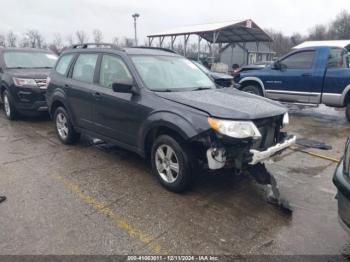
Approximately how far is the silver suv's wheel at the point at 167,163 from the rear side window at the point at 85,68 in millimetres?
1853

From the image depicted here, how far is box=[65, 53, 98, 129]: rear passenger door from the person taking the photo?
493 centimetres

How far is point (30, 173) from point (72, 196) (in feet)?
3.69

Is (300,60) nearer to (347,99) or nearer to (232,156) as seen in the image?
(347,99)

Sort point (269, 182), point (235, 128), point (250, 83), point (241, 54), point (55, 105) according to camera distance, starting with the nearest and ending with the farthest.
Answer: point (235, 128) → point (269, 182) → point (55, 105) → point (250, 83) → point (241, 54)

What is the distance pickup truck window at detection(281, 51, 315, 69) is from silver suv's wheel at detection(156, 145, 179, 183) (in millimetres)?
5942

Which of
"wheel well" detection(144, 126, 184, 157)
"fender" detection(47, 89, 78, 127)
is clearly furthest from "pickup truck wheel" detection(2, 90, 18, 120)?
"wheel well" detection(144, 126, 184, 157)

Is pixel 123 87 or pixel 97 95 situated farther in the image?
pixel 97 95

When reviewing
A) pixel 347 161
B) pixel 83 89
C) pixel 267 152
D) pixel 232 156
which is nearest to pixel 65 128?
pixel 83 89

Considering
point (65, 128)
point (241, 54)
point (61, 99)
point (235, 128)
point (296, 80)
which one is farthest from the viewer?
point (241, 54)

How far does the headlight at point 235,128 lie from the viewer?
3.29m

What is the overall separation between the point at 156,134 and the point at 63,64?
9.37ft

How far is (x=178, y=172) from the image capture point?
3.70 meters

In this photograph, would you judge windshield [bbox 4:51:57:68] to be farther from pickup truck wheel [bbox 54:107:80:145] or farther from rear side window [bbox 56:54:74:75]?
pickup truck wheel [bbox 54:107:80:145]

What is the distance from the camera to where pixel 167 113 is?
12.2ft
